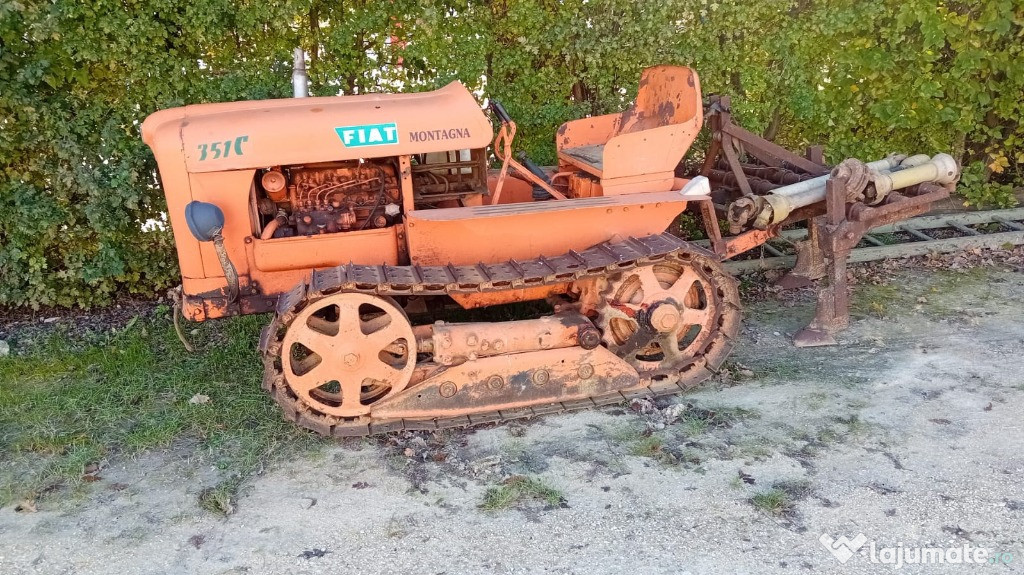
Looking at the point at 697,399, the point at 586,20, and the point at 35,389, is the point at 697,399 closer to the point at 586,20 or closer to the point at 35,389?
the point at 586,20

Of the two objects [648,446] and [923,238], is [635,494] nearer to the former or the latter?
[648,446]

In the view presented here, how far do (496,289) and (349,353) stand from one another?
35.9 inches

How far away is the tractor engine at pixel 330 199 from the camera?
4.81 meters

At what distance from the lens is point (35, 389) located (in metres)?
5.29

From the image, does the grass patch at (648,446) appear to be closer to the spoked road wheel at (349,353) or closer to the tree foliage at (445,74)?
the spoked road wheel at (349,353)

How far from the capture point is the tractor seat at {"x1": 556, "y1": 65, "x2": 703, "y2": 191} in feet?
16.9

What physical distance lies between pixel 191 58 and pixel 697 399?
15.5 ft

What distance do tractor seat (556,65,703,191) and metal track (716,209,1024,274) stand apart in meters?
1.73

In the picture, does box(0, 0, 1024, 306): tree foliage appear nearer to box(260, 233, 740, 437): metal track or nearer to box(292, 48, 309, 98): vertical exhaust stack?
box(292, 48, 309, 98): vertical exhaust stack

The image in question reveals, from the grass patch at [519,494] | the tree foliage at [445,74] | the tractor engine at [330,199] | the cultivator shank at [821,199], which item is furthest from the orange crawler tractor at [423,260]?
the tree foliage at [445,74]

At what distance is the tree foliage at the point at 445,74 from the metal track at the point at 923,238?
0.36 m

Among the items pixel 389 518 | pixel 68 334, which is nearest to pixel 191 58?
pixel 68 334

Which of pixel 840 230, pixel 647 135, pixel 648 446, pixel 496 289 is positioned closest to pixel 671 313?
pixel 648 446

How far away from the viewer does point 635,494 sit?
3.93 meters
